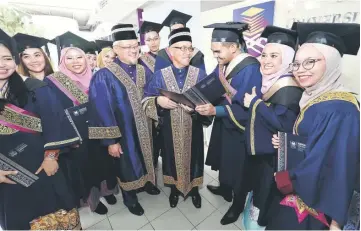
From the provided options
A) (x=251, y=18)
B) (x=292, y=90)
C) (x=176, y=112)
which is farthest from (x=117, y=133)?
(x=251, y=18)

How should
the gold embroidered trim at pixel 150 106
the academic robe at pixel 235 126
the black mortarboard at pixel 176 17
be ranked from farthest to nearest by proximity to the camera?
the black mortarboard at pixel 176 17, the gold embroidered trim at pixel 150 106, the academic robe at pixel 235 126

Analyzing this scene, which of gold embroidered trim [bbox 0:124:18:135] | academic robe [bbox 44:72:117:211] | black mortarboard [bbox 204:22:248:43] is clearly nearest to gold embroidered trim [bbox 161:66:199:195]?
black mortarboard [bbox 204:22:248:43]

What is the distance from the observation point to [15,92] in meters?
1.33

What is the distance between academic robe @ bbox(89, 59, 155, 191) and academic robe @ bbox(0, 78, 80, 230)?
0.32m

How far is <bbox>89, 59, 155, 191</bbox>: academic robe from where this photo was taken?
6.10 ft

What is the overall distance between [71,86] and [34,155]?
0.69 m

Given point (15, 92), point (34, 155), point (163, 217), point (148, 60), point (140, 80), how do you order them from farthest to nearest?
point (148, 60) → point (163, 217) → point (140, 80) → point (34, 155) → point (15, 92)

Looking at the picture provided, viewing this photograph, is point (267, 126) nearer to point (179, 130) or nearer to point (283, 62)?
point (283, 62)

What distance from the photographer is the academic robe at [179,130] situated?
6.50 feet

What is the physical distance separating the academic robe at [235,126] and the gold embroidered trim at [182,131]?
0.29 m

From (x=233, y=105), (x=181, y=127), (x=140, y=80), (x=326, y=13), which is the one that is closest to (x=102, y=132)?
(x=140, y=80)

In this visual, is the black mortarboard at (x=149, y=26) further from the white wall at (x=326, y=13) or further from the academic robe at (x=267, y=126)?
the academic robe at (x=267, y=126)

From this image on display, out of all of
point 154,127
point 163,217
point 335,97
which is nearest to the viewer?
point 335,97

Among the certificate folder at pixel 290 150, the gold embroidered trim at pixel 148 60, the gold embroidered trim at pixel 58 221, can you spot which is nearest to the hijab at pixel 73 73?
the gold embroidered trim at pixel 148 60
